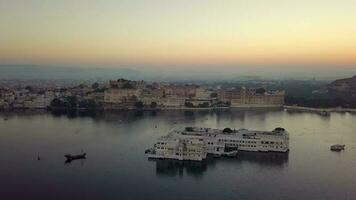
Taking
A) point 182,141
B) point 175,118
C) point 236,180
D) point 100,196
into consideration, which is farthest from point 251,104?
point 100,196

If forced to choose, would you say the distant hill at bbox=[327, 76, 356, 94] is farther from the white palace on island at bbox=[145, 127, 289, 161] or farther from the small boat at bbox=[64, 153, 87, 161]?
the small boat at bbox=[64, 153, 87, 161]

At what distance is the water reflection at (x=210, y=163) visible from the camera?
311 inches

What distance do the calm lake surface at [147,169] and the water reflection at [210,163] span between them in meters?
0.02

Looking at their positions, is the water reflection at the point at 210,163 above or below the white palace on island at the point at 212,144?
below

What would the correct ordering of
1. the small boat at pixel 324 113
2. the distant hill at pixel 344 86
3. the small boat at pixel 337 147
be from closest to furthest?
the small boat at pixel 337 147 < the small boat at pixel 324 113 < the distant hill at pixel 344 86

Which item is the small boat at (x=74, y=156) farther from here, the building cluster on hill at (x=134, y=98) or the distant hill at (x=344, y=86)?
the distant hill at (x=344, y=86)

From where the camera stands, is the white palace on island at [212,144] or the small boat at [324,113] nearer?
the white palace on island at [212,144]

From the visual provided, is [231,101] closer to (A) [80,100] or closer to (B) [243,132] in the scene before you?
(A) [80,100]

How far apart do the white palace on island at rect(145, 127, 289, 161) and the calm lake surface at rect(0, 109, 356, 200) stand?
242 mm

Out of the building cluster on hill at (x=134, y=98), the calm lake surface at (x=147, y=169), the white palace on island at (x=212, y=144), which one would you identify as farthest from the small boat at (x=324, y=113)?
the white palace on island at (x=212, y=144)

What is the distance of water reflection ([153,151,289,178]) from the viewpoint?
7887mm

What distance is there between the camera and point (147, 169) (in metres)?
7.97

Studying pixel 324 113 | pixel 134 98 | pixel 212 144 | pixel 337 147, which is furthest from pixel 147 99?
pixel 337 147

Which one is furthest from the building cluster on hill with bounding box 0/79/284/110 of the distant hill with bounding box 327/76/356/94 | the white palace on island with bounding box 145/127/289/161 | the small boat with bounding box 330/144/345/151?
the small boat with bounding box 330/144/345/151
